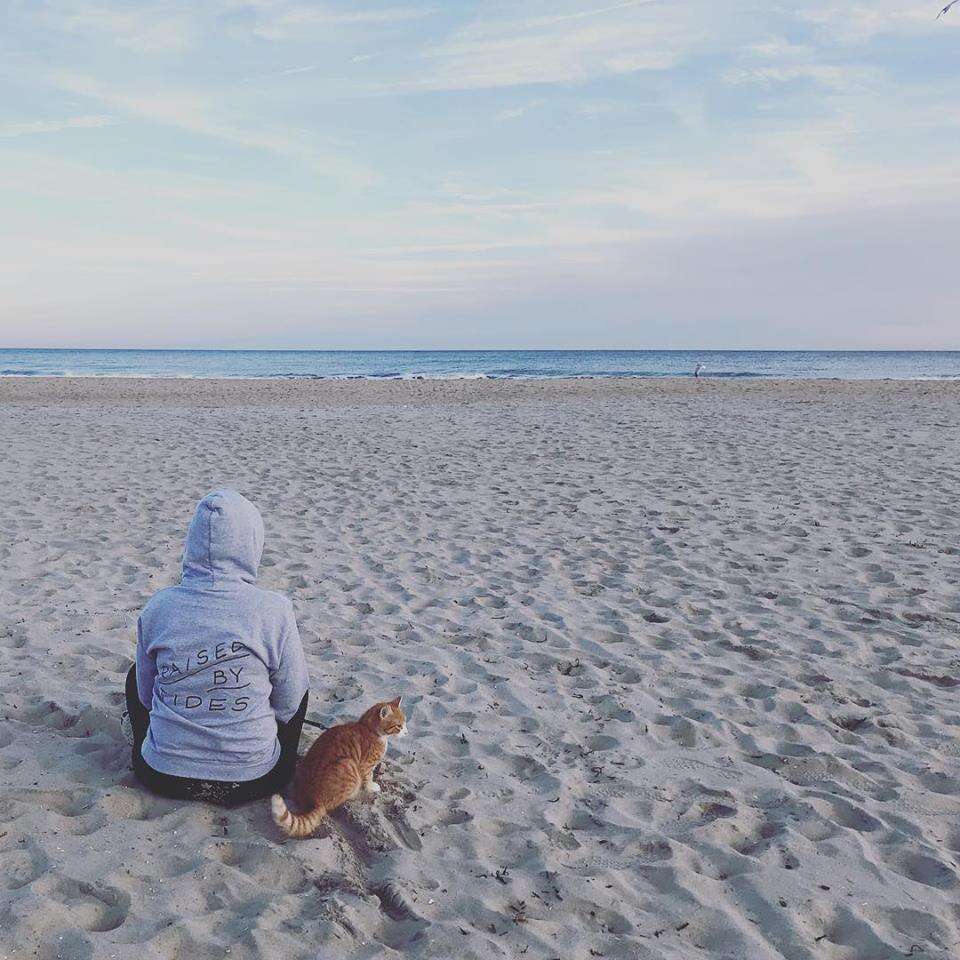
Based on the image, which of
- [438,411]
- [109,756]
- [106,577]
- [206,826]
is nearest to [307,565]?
[106,577]

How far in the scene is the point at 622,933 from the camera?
2.62 metres

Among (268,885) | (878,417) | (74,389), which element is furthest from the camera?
(74,389)

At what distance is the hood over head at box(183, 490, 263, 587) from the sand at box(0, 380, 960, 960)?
0.90 metres

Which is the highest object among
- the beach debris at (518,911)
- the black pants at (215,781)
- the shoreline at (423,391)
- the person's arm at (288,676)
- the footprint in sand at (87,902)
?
the shoreline at (423,391)

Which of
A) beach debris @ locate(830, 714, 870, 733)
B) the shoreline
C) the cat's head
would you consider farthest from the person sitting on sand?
the shoreline

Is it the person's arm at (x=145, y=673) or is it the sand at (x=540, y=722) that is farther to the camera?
the person's arm at (x=145, y=673)

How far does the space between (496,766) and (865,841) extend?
143 centimetres

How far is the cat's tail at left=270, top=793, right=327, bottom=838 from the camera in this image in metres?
2.94

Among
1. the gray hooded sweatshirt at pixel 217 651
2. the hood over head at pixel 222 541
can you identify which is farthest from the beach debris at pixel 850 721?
the hood over head at pixel 222 541

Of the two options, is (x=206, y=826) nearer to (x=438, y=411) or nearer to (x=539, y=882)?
(x=539, y=882)

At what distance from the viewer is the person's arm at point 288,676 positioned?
3.08 metres

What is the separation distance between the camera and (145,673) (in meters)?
3.11

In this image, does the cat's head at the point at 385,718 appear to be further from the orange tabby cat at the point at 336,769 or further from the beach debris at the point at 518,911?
the beach debris at the point at 518,911

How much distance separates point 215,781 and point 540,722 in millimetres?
1548
